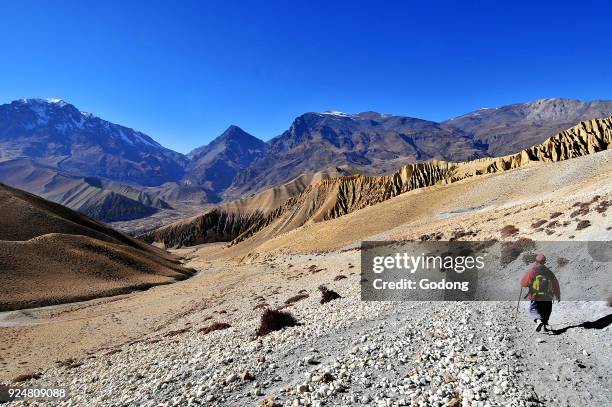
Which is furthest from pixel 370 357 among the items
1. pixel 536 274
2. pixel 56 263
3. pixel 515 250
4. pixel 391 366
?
pixel 56 263

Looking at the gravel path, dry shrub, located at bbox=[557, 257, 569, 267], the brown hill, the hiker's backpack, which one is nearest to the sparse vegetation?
dry shrub, located at bbox=[557, 257, 569, 267]

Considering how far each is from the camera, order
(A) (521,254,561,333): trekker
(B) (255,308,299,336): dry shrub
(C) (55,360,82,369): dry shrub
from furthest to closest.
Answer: (C) (55,360,82,369): dry shrub
(B) (255,308,299,336): dry shrub
(A) (521,254,561,333): trekker

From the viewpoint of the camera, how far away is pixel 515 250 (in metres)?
24.5

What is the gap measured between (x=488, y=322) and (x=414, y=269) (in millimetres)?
14868

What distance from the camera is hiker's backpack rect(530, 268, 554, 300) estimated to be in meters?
13.8

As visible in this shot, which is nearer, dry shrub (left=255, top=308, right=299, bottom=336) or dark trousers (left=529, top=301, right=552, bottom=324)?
dark trousers (left=529, top=301, right=552, bottom=324)

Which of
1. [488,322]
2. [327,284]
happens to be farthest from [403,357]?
[327,284]

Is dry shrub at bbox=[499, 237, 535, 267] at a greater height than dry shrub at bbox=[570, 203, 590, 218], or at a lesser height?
lesser

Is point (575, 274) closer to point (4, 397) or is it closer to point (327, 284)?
point (327, 284)

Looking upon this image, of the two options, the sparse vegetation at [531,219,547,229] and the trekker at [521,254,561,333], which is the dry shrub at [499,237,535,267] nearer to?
the sparse vegetation at [531,219,547,229]

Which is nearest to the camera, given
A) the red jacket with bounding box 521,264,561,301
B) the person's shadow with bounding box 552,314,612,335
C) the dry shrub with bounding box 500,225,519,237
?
the person's shadow with bounding box 552,314,612,335

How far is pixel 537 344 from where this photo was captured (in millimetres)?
12648

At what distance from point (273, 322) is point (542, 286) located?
1167 cm

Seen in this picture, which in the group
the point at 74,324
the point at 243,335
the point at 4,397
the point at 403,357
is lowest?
the point at 74,324
